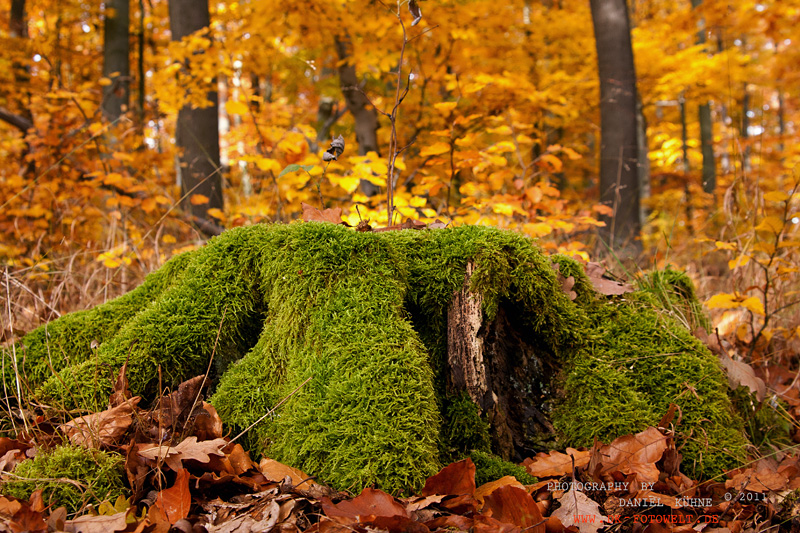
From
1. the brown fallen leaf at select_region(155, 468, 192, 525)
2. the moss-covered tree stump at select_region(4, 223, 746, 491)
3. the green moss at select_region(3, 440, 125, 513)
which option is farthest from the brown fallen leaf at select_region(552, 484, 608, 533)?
the green moss at select_region(3, 440, 125, 513)

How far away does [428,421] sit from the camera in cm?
158

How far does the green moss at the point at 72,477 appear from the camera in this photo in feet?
4.54

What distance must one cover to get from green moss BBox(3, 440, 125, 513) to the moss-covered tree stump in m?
0.23

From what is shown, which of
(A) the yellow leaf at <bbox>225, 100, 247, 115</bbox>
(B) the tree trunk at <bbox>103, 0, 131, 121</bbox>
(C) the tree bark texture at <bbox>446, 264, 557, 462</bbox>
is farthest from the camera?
(B) the tree trunk at <bbox>103, 0, 131, 121</bbox>

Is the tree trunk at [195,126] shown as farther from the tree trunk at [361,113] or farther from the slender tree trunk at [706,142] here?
the slender tree trunk at [706,142]

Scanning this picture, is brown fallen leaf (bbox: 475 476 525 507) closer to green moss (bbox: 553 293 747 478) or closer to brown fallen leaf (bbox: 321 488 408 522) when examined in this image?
brown fallen leaf (bbox: 321 488 408 522)

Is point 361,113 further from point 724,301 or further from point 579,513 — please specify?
point 579,513

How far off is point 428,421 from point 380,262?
0.61 meters

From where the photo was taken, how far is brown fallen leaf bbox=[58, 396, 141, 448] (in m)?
1.51

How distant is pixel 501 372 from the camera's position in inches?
78.0

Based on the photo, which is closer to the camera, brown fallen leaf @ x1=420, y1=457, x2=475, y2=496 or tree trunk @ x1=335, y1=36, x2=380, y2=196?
brown fallen leaf @ x1=420, y1=457, x2=475, y2=496

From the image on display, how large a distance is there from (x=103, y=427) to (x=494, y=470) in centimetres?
135

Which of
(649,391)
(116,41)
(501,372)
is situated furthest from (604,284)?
(116,41)

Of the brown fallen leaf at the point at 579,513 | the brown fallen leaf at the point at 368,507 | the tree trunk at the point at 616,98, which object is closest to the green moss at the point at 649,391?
the brown fallen leaf at the point at 579,513
